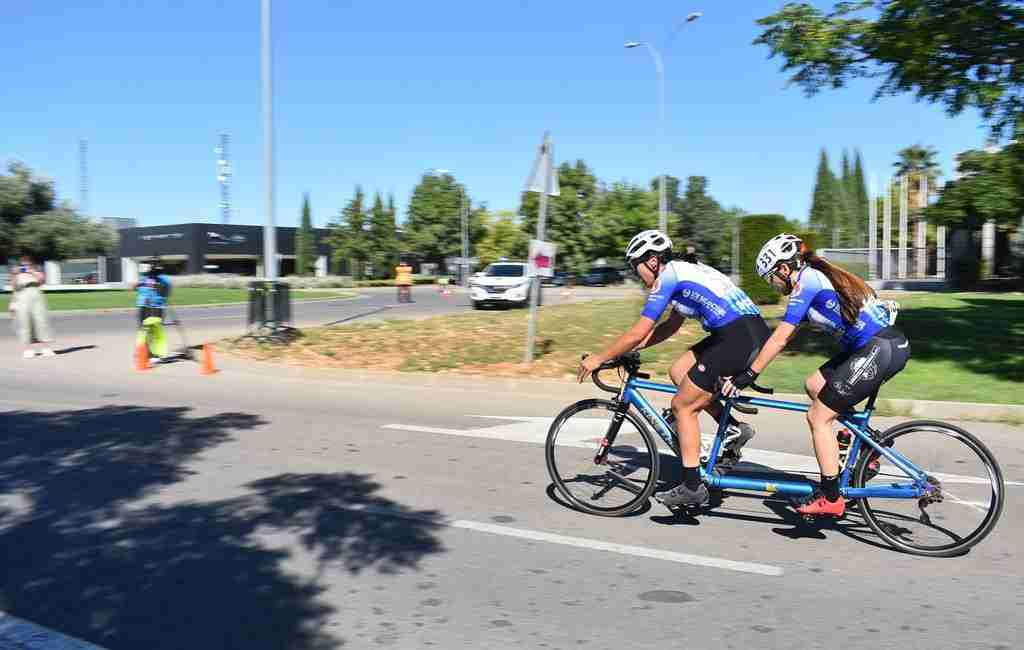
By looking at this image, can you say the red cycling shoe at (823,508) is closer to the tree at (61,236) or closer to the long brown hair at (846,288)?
the long brown hair at (846,288)

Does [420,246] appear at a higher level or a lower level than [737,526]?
higher

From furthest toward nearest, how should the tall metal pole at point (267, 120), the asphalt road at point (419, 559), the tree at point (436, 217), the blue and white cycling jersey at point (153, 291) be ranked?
the tree at point (436, 217)
the tall metal pole at point (267, 120)
the blue and white cycling jersey at point (153, 291)
the asphalt road at point (419, 559)

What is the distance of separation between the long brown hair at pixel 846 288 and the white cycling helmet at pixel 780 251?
2.6 inches

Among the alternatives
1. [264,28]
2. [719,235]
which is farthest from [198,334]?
[719,235]

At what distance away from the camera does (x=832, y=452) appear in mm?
4844

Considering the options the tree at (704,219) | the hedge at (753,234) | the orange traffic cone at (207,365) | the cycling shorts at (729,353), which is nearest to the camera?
the cycling shorts at (729,353)

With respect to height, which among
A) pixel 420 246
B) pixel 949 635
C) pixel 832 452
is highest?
pixel 420 246

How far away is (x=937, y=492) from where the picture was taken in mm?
4695

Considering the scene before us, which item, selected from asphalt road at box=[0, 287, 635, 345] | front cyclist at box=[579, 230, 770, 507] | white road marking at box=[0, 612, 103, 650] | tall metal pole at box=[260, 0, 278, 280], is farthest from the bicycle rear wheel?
asphalt road at box=[0, 287, 635, 345]

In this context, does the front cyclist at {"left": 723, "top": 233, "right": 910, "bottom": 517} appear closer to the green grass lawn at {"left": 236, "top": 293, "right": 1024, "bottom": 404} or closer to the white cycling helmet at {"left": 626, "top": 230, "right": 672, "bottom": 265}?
the white cycling helmet at {"left": 626, "top": 230, "right": 672, "bottom": 265}

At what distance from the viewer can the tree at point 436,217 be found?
74625 millimetres

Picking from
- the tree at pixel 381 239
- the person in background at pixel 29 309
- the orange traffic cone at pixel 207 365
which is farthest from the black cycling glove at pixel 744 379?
the tree at pixel 381 239

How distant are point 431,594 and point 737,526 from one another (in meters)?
2.14

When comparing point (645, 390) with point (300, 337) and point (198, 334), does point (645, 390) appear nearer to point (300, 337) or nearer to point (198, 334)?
point (300, 337)
